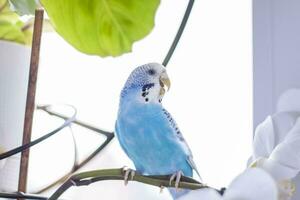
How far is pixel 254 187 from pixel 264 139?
0.14 m

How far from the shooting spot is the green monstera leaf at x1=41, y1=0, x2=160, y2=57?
0.86 m

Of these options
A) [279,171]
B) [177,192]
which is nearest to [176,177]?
[177,192]

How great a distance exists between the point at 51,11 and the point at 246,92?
1.22 ft

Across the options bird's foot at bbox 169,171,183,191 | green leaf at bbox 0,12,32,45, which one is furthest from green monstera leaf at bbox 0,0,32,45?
bird's foot at bbox 169,171,183,191

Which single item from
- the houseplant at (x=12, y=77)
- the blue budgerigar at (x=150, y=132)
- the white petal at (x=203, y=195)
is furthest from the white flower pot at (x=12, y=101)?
the white petal at (x=203, y=195)

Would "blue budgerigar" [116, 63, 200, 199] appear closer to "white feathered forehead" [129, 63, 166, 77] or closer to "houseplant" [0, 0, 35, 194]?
"white feathered forehead" [129, 63, 166, 77]

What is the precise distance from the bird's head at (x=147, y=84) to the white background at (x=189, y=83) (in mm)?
88

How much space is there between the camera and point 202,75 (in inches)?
34.0

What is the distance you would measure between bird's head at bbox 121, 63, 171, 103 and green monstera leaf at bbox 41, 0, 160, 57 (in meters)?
0.12

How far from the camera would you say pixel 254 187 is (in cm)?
64

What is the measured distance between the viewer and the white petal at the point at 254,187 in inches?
25.1

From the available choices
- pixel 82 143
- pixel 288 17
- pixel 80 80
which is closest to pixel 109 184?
pixel 82 143

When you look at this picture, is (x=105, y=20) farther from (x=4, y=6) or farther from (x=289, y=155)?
(x=289, y=155)

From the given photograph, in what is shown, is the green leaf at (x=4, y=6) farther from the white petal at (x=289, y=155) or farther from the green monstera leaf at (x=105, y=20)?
the white petal at (x=289, y=155)
